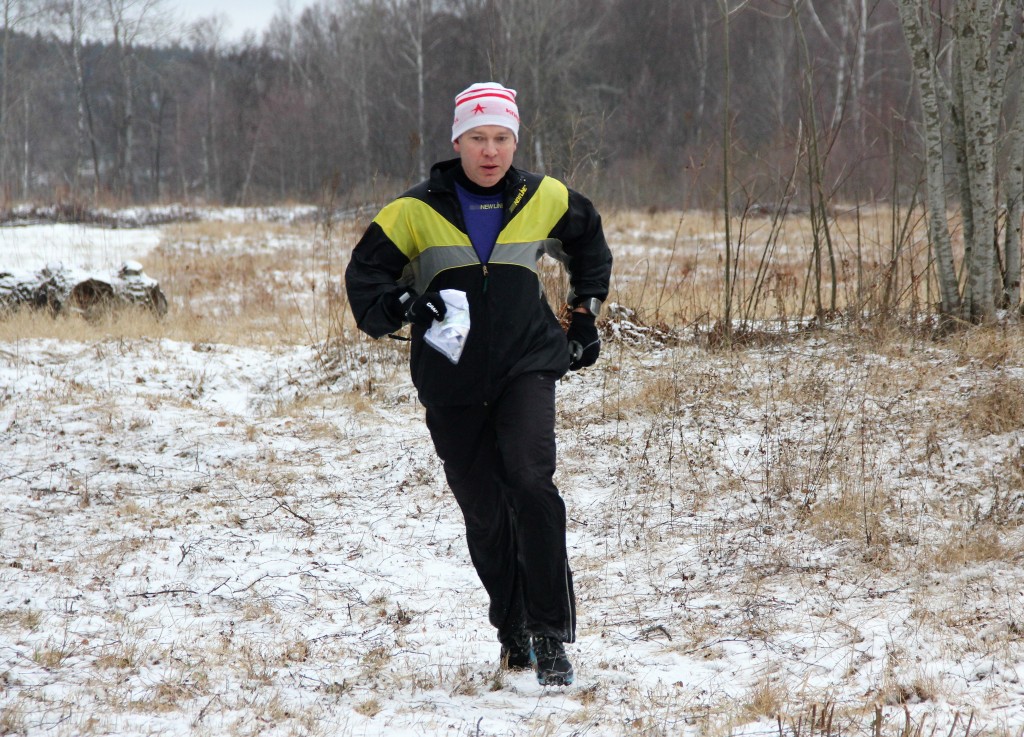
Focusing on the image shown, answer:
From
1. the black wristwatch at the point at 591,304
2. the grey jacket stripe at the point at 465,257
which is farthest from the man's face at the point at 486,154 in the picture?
the black wristwatch at the point at 591,304

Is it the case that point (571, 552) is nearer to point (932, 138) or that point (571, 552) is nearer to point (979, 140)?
point (932, 138)

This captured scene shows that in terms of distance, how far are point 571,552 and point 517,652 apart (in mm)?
1524


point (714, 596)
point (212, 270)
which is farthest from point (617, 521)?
point (212, 270)

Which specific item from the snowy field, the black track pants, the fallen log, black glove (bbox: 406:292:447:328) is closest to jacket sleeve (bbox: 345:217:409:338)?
black glove (bbox: 406:292:447:328)

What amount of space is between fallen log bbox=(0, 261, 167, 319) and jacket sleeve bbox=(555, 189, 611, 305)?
7851 mm

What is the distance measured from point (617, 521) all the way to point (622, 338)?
2.80 metres

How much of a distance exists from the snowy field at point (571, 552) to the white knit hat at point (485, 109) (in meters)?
1.90

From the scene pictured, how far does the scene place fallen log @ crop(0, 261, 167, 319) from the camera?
9.84 metres

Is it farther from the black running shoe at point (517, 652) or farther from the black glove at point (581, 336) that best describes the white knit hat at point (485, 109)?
the black running shoe at point (517, 652)

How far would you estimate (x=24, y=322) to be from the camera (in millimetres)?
Result: 9109

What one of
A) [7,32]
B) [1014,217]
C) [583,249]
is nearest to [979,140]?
[1014,217]

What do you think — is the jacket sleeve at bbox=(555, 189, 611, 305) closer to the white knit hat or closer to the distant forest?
the white knit hat

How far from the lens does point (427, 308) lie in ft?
9.66

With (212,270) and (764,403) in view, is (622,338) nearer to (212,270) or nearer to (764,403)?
(764,403)
